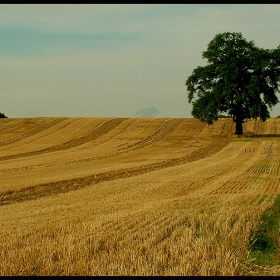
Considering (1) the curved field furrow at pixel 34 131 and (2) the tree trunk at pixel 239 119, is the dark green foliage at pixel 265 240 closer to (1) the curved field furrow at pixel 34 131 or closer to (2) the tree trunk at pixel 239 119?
(2) the tree trunk at pixel 239 119

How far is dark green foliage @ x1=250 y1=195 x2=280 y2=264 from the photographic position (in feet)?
33.4

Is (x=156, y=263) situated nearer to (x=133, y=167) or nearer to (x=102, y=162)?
(x=133, y=167)

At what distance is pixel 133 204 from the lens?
18.2 meters

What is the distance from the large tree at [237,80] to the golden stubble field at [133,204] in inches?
151

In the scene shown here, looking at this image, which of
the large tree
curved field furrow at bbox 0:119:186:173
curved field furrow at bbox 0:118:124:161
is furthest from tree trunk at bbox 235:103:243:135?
curved field furrow at bbox 0:118:124:161

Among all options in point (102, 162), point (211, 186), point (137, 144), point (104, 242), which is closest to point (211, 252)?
point (104, 242)

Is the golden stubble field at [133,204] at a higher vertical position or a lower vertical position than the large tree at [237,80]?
lower

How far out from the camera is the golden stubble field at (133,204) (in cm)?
910

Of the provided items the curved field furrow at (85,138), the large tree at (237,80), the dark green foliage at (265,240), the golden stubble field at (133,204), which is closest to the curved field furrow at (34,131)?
the golden stubble field at (133,204)

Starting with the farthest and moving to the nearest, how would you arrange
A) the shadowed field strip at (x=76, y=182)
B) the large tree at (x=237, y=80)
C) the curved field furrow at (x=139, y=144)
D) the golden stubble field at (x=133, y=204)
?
the large tree at (x=237, y=80) → the curved field furrow at (x=139, y=144) → the shadowed field strip at (x=76, y=182) → the golden stubble field at (x=133, y=204)

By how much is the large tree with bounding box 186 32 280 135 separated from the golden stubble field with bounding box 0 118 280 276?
3829mm

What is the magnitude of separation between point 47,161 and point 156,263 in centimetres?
3254

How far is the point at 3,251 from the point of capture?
9906 millimetres

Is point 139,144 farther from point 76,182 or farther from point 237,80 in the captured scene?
point 76,182
